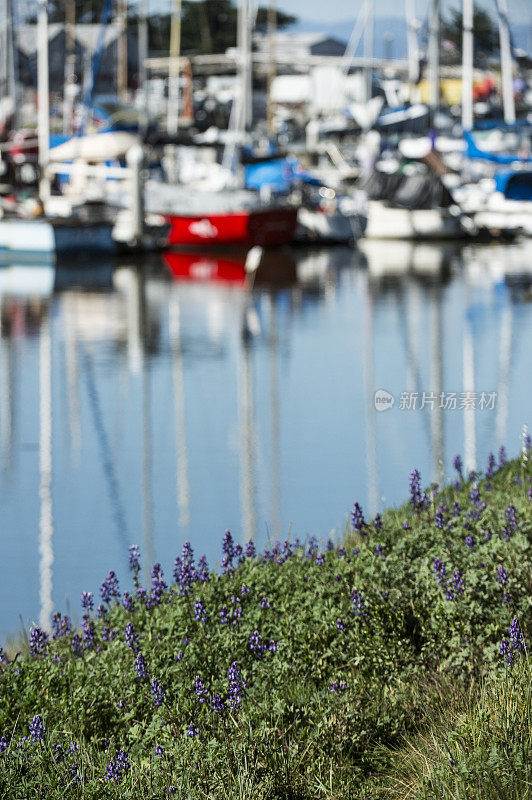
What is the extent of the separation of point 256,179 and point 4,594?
36.2m

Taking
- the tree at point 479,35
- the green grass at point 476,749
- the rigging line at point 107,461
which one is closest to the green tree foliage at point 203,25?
the tree at point 479,35

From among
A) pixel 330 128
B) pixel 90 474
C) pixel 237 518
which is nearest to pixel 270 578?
pixel 237 518

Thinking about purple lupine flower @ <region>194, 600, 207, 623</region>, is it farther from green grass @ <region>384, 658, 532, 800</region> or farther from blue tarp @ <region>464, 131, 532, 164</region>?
blue tarp @ <region>464, 131, 532, 164</region>

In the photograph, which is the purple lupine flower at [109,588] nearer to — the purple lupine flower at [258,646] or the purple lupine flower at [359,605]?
the purple lupine flower at [258,646]

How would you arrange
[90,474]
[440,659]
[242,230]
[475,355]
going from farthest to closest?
1. [242,230]
2. [475,355]
3. [90,474]
4. [440,659]

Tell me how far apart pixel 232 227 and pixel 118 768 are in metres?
33.8

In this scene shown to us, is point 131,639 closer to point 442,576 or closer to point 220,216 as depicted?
point 442,576

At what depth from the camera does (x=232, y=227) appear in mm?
37875

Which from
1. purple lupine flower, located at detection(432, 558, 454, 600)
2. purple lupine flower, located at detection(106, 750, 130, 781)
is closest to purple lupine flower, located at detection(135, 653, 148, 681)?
purple lupine flower, located at detection(106, 750, 130, 781)

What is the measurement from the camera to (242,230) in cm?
3797

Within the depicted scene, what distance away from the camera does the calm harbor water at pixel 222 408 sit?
10055 mm

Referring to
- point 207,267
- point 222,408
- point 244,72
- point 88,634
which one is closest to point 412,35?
point 244,72

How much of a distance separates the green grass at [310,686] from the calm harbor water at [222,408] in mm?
1873

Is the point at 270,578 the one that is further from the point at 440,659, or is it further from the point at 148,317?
the point at 148,317
